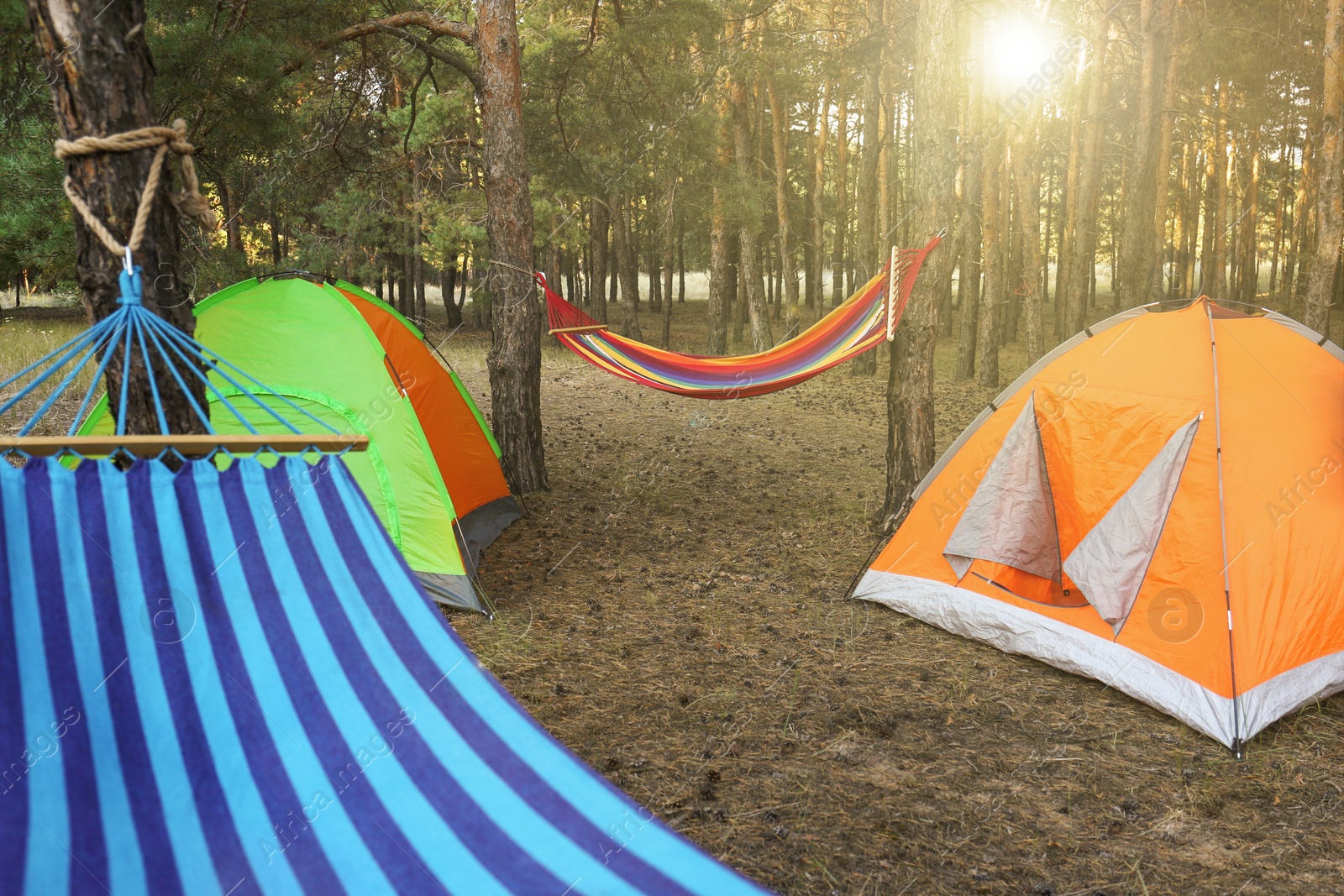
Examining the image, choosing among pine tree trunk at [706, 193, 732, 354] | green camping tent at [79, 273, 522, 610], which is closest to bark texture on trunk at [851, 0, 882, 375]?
pine tree trunk at [706, 193, 732, 354]

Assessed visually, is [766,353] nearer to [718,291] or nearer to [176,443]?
[176,443]

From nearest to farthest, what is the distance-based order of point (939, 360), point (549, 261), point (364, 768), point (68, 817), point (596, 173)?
point (68, 817) < point (364, 768) < point (596, 173) < point (939, 360) < point (549, 261)

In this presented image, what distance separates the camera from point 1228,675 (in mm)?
2920

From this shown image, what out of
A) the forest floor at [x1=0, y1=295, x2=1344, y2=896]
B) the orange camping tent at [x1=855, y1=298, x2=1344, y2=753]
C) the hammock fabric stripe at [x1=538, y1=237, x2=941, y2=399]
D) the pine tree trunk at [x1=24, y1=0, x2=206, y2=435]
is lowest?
the forest floor at [x1=0, y1=295, x2=1344, y2=896]

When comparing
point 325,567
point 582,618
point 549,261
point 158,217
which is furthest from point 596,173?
point 325,567

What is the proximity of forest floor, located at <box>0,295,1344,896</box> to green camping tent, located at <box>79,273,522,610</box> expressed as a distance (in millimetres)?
413

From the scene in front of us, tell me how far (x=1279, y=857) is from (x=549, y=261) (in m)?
14.7

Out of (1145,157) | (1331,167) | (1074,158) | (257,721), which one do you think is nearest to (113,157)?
(257,721)

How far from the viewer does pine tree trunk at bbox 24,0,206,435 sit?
212 cm

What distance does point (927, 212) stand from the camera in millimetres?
4754

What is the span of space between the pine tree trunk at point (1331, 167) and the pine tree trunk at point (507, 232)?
6612mm

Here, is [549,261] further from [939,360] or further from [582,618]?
[582,618]

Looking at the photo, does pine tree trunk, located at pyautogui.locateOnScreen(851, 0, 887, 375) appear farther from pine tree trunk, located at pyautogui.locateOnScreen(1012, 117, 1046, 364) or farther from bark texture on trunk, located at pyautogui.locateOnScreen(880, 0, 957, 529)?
bark texture on trunk, located at pyautogui.locateOnScreen(880, 0, 957, 529)

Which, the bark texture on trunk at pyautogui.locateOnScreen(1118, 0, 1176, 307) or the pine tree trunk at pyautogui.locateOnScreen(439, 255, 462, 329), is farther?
the pine tree trunk at pyautogui.locateOnScreen(439, 255, 462, 329)
